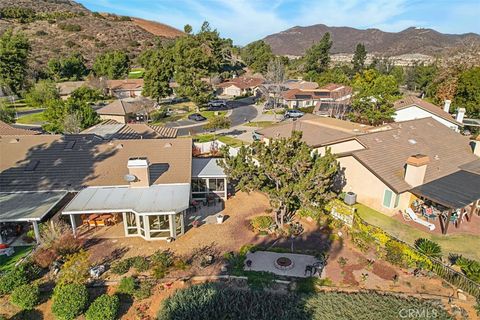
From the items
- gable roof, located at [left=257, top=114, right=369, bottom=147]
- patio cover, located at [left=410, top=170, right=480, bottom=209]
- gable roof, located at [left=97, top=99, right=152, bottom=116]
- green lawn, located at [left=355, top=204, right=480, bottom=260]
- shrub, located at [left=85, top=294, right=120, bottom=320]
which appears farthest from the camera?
gable roof, located at [left=97, top=99, right=152, bottom=116]

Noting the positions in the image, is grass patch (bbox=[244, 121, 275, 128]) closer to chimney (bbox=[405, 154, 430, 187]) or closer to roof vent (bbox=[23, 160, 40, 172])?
chimney (bbox=[405, 154, 430, 187])

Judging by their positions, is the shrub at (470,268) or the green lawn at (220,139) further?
the green lawn at (220,139)

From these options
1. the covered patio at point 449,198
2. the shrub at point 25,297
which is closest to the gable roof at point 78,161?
the shrub at point 25,297

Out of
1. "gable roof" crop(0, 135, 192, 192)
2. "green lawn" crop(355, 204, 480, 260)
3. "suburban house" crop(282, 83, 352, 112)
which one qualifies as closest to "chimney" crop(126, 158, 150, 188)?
"gable roof" crop(0, 135, 192, 192)

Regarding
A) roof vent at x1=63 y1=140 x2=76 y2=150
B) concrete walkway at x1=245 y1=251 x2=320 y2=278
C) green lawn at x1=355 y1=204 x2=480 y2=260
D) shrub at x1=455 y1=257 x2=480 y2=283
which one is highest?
roof vent at x1=63 y1=140 x2=76 y2=150

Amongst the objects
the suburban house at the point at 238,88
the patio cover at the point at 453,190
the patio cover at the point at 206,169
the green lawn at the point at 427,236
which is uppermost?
the suburban house at the point at 238,88

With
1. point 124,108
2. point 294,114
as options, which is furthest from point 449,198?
point 124,108

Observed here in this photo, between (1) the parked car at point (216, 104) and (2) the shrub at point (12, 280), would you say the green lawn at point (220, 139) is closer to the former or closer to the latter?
(1) the parked car at point (216, 104)

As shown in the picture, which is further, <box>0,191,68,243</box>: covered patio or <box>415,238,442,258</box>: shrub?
<box>0,191,68,243</box>: covered patio
